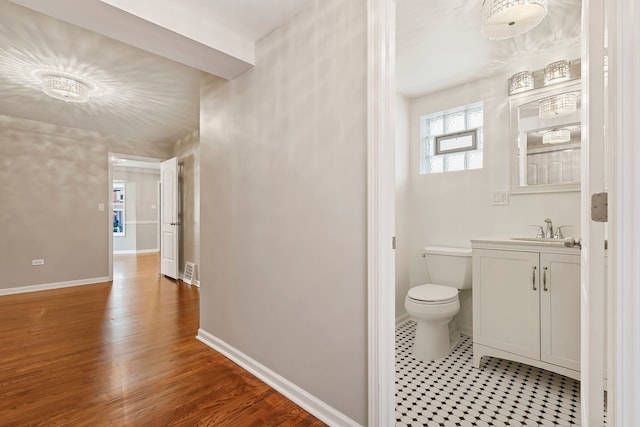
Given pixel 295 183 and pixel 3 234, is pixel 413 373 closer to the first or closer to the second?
pixel 295 183

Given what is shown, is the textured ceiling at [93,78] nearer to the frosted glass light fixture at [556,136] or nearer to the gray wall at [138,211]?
the frosted glass light fixture at [556,136]

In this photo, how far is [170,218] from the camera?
16.5ft

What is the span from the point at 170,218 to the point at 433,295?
4.42 meters

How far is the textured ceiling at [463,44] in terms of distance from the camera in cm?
181

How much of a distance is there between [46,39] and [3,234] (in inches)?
124

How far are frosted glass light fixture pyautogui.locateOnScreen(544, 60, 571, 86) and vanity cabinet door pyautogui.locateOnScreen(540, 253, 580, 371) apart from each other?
1356 mm

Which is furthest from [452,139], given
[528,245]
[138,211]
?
[138,211]

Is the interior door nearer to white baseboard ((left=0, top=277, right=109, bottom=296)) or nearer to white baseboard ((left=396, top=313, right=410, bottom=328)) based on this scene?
white baseboard ((left=0, top=277, right=109, bottom=296))

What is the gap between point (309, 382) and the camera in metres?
1.65

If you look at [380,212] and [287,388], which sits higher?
[380,212]

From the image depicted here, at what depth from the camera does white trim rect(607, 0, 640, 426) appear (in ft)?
2.24

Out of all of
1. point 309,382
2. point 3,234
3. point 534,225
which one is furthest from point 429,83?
point 3,234

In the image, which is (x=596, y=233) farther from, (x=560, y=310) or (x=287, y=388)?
(x=287, y=388)

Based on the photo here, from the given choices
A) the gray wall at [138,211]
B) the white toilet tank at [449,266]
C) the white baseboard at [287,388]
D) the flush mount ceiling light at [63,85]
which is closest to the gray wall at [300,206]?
the white baseboard at [287,388]
